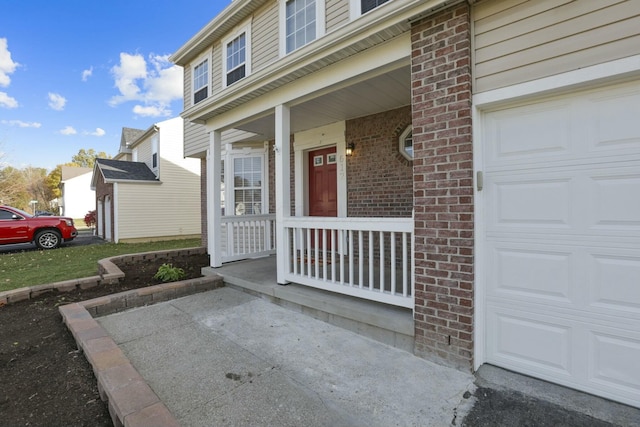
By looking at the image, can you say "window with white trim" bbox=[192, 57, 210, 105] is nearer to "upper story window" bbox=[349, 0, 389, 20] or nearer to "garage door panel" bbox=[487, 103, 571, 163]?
"upper story window" bbox=[349, 0, 389, 20]

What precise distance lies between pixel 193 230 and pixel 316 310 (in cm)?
1292

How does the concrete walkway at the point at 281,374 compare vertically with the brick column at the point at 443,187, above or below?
below

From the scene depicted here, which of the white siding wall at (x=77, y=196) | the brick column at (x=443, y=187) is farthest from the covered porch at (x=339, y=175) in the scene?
the white siding wall at (x=77, y=196)

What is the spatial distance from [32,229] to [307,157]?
427 inches

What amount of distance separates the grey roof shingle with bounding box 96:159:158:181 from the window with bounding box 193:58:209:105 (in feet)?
24.9

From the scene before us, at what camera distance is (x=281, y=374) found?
2486 millimetres

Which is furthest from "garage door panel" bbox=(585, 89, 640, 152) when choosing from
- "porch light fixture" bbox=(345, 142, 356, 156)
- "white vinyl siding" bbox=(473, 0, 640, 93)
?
"porch light fixture" bbox=(345, 142, 356, 156)

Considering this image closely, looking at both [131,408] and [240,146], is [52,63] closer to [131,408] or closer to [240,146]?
[240,146]

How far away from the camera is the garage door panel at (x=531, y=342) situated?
2258 millimetres

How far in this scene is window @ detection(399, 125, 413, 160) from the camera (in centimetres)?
485

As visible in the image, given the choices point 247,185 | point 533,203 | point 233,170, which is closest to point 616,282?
point 533,203

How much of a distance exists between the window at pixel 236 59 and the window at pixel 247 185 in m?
1.83

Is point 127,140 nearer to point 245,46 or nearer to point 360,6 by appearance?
point 245,46

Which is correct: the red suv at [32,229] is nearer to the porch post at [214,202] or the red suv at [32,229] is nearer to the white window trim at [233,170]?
the white window trim at [233,170]
